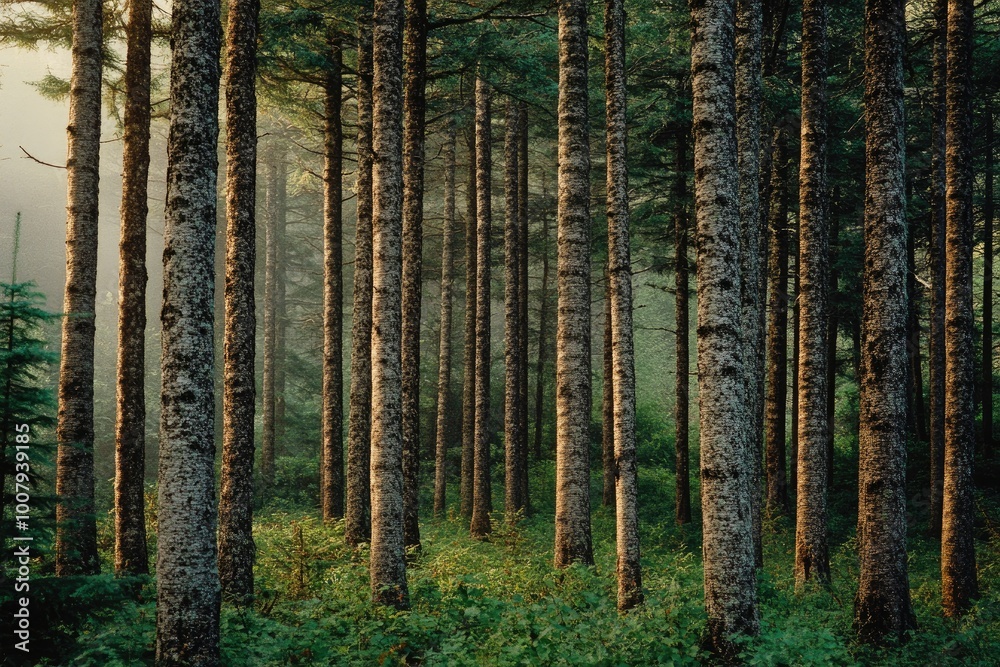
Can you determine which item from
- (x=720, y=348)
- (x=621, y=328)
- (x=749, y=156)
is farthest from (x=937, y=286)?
(x=720, y=348)

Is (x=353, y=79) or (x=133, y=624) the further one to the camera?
(x=353, y=79)

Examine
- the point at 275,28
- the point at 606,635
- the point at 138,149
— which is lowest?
the point at 606,635

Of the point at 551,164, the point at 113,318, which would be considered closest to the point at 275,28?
the point at 551,164

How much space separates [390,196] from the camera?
30.7 feet

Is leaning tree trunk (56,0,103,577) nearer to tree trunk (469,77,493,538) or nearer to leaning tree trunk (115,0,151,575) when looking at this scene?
leaning tree trunk (115,0,151,575)

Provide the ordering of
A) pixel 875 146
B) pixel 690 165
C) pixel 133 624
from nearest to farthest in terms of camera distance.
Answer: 1. pixel 133 624
2. pixel 875 146
3. pixel 690 165

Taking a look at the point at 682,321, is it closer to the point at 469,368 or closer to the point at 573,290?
the point at 469,368

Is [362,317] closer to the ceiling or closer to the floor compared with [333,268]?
closer to the floor

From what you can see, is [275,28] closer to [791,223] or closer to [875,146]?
[875,146]

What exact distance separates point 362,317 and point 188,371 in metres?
7.81

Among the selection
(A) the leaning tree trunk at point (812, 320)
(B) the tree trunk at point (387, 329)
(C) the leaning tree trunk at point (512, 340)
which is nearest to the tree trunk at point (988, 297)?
(A) the leaning tree trunk at point (812, 320)

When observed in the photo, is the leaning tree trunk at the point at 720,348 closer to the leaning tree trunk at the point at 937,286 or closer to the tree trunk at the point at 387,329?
the tree trunk at the point at 387,329

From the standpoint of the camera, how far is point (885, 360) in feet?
29.2

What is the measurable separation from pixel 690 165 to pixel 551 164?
43.0 ft
